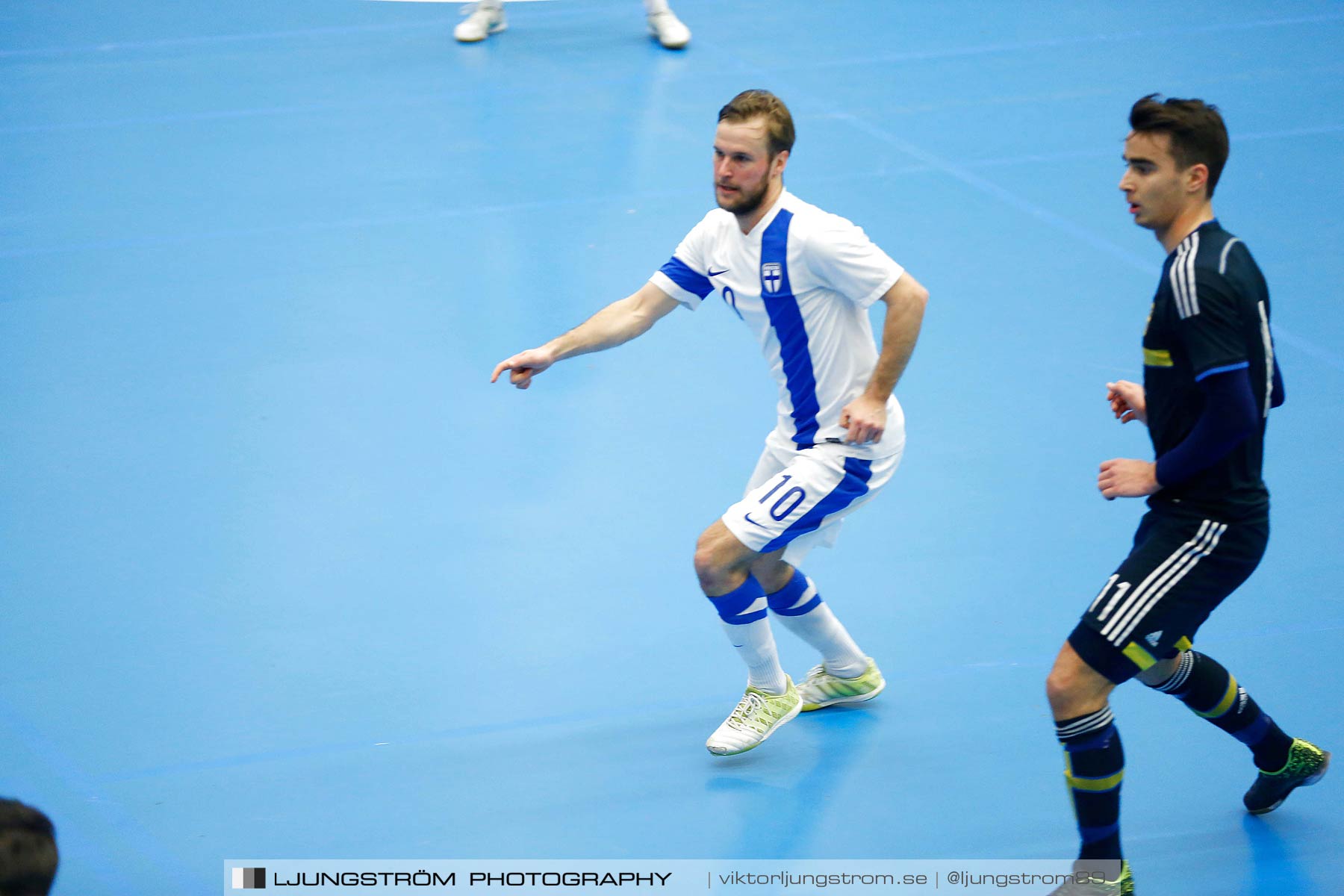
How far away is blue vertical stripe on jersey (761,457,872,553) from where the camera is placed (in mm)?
4176

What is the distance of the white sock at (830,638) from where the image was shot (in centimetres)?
447

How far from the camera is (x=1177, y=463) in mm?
3438

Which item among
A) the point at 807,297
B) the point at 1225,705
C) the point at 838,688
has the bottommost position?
the point at 838,688

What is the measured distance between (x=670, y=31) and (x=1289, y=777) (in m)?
8.28

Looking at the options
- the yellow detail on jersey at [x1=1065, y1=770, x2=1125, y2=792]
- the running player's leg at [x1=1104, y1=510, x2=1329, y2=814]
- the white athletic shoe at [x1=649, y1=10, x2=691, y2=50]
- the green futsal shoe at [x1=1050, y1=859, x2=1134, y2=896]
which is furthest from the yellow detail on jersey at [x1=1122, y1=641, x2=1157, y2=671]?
Answer: the white athletic shoe at [x1=649, y1=10, x2=691, y2=50]

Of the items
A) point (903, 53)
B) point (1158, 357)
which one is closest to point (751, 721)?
point (1158, 357)

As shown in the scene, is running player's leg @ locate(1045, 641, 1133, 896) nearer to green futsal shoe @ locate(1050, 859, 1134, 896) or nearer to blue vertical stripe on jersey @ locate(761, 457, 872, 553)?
green futsal shoe @ locate(1050, 859, 1134, 896)

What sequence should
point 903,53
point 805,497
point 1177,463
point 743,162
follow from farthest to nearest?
point 903,53 → point 805,497 → point 743,162 → point 1177,463

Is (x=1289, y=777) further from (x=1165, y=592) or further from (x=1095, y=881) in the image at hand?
(x=1165, y=592)

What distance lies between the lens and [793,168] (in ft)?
29.0

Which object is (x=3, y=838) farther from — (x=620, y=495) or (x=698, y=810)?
(x=620, y=495)

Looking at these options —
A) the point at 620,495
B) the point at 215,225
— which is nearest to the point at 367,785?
the point at 620,495

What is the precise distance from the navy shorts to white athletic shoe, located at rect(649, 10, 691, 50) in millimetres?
8174

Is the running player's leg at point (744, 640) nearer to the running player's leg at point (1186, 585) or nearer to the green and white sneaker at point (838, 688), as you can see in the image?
the green and white sneaker at point (838, 688)
